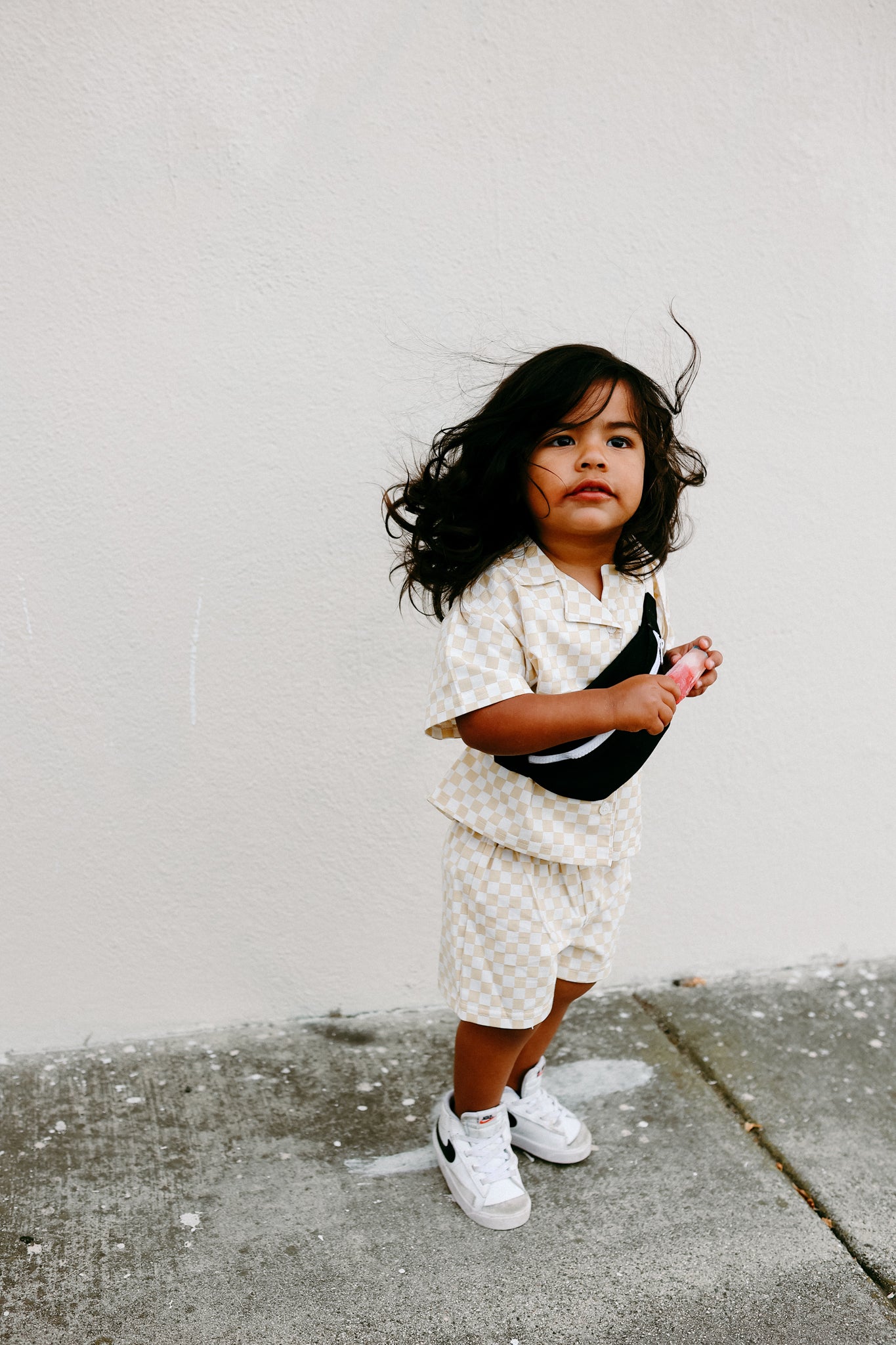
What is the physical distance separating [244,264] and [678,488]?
90 cm

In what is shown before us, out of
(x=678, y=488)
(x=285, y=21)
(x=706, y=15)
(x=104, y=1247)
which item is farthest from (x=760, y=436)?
(x=104, y=1247)

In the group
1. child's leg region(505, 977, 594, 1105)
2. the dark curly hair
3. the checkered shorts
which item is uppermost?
the dark curly hair

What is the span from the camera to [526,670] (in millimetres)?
1640

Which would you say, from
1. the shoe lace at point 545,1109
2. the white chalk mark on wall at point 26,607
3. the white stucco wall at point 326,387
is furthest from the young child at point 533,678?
the white chalk mark on wall at point 26,607

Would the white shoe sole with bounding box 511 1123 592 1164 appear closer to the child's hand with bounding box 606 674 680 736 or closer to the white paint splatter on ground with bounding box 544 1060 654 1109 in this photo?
the white paint splatter on ground with bounding box 544 1060 654 1109

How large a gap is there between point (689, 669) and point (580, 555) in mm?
243

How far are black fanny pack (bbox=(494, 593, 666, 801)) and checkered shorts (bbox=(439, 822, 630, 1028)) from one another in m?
0.14

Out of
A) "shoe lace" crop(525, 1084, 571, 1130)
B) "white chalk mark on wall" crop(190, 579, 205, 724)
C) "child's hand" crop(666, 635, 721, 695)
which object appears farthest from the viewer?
"white chalk mark on wall" crop(190, 579, 205, 724)

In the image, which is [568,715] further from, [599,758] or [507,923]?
[507,923]

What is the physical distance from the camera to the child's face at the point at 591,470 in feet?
5.27

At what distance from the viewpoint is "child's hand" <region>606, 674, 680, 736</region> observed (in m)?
1.55

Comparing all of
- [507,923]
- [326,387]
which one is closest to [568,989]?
[507,923]

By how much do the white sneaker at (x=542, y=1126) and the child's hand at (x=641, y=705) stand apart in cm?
80

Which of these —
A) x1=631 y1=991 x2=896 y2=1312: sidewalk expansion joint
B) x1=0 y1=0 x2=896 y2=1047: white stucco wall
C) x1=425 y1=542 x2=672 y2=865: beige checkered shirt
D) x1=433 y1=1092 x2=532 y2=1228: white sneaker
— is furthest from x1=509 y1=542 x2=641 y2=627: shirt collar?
x1=631 y1=991 x2=896 y2=1312: sidewalk expansion joint
